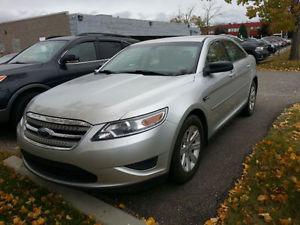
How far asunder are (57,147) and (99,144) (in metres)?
0.45

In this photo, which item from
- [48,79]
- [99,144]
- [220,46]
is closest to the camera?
[99,144]

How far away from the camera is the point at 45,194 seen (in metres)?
3.64

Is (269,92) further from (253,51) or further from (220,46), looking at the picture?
(253,51)

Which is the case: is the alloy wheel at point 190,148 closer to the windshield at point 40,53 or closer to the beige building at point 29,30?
the windshield at point 40,53

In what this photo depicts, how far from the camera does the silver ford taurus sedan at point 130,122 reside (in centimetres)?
300

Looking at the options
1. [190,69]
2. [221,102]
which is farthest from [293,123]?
[190,69]

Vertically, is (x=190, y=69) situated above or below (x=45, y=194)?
above

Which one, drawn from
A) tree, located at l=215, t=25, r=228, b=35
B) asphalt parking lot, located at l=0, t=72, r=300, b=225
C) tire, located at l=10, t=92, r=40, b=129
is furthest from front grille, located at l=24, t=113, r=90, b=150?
tree, located at l=215, t=25, r=228, b=35

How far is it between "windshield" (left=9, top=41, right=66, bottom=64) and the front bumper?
11.3 ft

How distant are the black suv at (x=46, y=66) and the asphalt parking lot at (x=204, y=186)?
2.45 ft

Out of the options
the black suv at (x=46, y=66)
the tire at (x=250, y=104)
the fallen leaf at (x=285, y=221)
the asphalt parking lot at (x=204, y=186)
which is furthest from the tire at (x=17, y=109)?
the fallen leaf at (x=285, y=221)

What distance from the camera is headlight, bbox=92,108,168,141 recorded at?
9.83 feet

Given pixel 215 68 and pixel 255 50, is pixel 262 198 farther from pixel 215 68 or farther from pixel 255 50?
pixel 255 50

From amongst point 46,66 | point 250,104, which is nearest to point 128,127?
point 46,66
